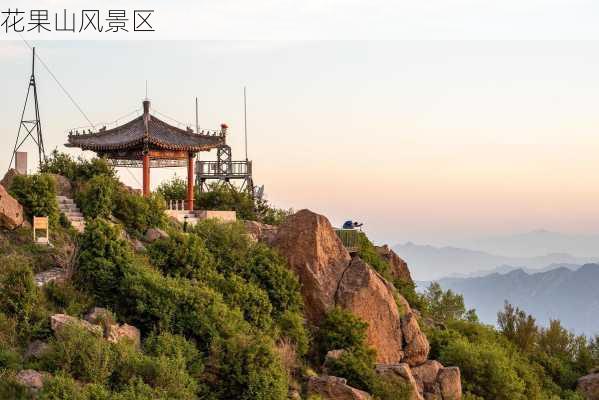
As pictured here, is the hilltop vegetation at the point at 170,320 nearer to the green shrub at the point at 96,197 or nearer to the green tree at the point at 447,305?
the green shrub at the point at 96,197

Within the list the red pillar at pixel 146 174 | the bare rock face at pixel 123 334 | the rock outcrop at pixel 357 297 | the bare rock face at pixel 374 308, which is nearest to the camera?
the bare rock face at pixel 123 334

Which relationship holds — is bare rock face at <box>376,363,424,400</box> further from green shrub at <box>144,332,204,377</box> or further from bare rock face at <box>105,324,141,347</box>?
bare rock face at <box>105,324,141,347</box>

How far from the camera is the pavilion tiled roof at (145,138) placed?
147 feet

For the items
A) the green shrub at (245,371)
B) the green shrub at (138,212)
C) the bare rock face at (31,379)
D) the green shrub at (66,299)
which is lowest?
the green shrub at (245,371)

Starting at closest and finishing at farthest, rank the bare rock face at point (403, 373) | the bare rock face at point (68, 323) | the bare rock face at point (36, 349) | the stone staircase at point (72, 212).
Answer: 1. the bare rock face at point (36, 349)
2. the bare rock face at point (68, 323)
3. the bare rock face at point (403, 373)
4. the stone staircase at point (72, 212)

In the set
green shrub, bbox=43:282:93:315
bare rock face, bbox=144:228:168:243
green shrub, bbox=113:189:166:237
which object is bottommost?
green shrub, bbox=43:282:93:315

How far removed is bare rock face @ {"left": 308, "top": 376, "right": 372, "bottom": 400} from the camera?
94.6 feet

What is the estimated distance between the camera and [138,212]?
120 feet

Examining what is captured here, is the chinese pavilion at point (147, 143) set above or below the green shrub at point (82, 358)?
above

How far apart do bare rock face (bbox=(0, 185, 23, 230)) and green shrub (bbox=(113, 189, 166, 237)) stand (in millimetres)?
4424

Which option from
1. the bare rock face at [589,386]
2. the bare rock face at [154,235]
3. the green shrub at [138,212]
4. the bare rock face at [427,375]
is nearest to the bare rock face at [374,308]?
the bare rock face at [427,375]

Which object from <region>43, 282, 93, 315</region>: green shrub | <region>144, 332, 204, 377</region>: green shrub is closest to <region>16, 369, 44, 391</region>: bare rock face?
<region>144, 332, 204, 377</region>: green shrub

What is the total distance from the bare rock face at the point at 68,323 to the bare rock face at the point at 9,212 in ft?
24.7

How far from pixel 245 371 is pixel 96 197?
40.6 feet
